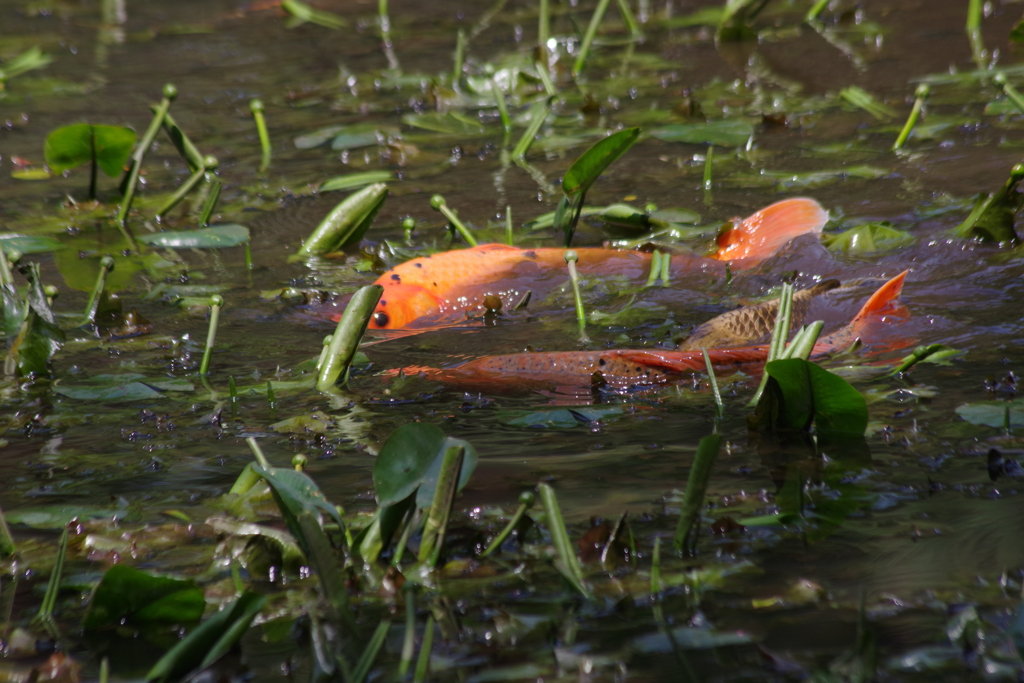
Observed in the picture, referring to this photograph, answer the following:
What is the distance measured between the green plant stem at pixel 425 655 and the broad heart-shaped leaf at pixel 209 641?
224mm

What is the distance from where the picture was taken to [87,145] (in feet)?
12.2

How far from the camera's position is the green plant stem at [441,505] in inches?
57.7

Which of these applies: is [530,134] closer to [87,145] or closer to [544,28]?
[544,28]

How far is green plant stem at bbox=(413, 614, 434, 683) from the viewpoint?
132 cm

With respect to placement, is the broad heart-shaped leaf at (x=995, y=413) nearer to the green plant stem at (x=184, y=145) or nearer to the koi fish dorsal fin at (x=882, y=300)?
the koi fish dorsal fin at (x=882, y=300)

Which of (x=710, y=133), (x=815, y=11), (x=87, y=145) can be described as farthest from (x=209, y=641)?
(x=815, y=11)

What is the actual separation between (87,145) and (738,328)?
8.22ft

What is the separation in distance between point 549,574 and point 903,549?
55 cm

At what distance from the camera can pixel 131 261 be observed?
12.4 ft

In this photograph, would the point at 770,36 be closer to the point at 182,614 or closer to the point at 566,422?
Result: the point at 566,422

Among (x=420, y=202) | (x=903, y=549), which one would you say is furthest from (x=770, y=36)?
(x=903, y=549)

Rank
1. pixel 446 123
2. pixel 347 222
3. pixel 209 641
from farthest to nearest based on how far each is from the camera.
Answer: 1. pixel 446 123
2. pixel 347 222
3. pixel 209 641

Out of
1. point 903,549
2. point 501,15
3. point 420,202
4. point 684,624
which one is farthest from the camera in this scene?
point 501,15

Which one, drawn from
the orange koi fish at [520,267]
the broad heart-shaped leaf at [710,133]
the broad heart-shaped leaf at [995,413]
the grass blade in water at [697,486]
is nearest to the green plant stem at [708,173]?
the broad heart-shaped leaf at [710,133]
